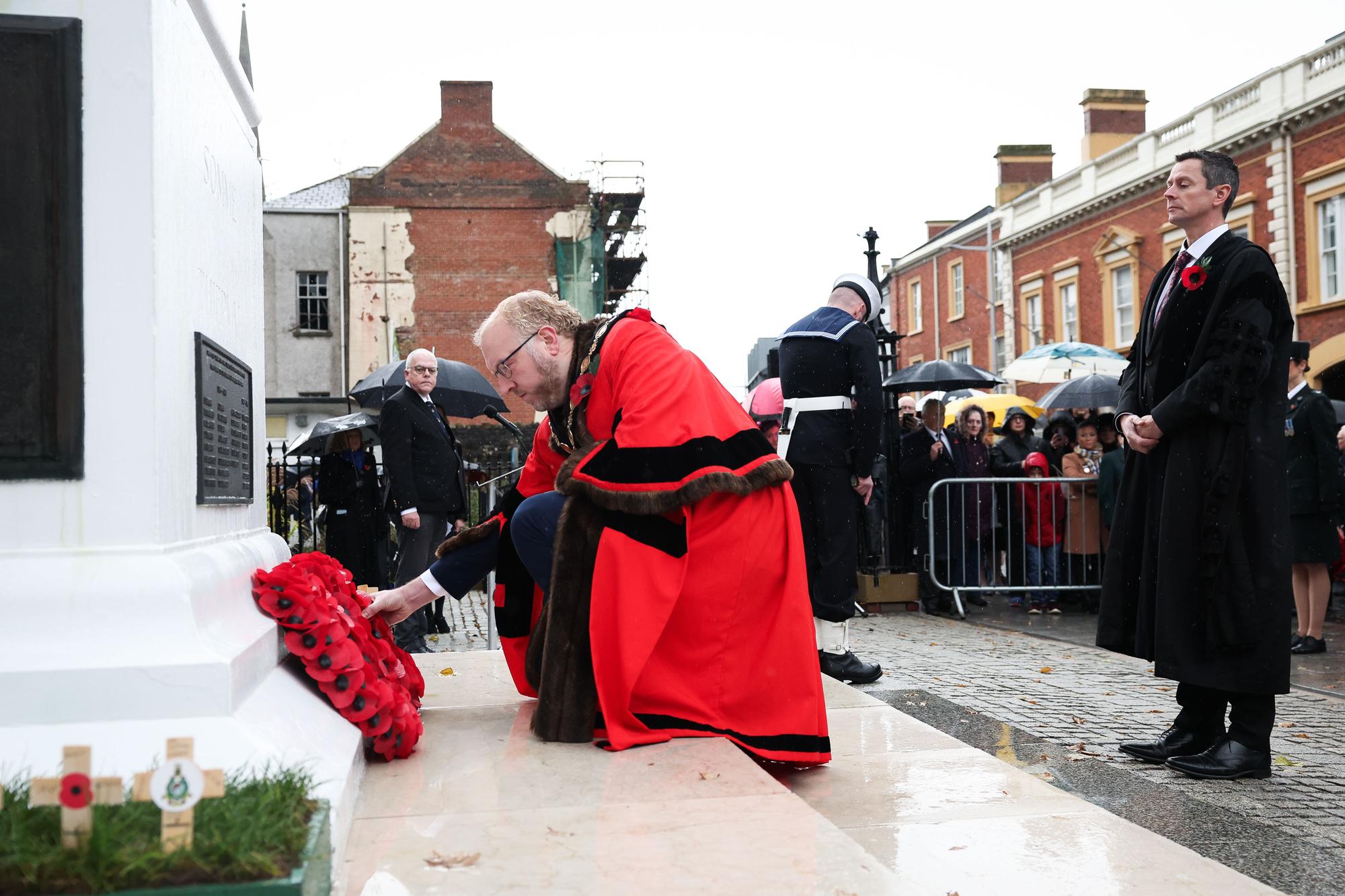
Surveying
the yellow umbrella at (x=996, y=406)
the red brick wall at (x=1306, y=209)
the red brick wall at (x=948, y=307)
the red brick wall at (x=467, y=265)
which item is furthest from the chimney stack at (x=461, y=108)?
the red brick wall at (x=1306, y=209)

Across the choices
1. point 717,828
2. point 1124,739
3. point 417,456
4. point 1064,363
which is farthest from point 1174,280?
point 1064,363

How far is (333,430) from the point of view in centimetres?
1187

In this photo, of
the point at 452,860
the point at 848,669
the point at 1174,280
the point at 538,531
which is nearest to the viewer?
the point at 452,860

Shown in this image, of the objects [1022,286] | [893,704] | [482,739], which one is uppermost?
[1022,286]

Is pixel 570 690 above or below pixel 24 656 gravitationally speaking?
below

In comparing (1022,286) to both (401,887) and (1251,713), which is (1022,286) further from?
(401,887)

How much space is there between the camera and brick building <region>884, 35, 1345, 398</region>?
24578 mm

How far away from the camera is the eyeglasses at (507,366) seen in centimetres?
394

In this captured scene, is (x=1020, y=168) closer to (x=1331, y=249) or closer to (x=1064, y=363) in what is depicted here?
(x=1331, y=249)

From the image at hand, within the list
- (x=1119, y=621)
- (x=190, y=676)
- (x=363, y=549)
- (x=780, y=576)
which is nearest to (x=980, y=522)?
(x=363, y=549)

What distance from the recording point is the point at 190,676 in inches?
98.0

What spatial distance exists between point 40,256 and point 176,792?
147 cm

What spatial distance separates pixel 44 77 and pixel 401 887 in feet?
6.39

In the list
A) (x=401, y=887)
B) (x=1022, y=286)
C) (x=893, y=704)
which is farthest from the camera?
(x=1022, y=286)
